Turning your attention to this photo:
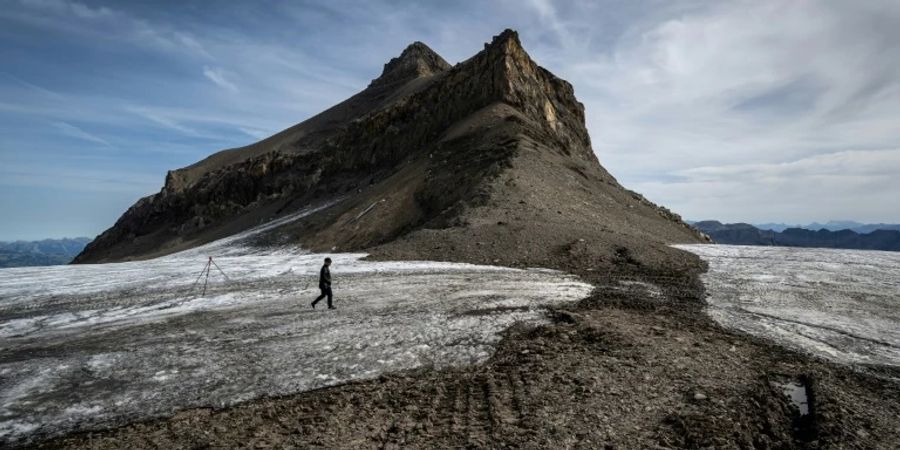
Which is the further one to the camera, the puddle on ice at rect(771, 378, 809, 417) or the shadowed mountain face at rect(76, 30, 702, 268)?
the shadowed mountain face at rect(76, 30, 702, 268)

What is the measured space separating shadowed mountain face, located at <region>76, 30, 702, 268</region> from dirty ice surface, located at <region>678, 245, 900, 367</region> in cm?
375

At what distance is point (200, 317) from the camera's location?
45.1 ft

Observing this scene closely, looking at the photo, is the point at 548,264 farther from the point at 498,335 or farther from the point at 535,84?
the point at 535,84

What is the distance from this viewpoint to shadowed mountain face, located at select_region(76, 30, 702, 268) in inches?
993

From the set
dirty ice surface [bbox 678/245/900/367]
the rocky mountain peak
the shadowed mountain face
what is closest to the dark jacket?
the shadowed mountain face

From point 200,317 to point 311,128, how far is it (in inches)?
3326

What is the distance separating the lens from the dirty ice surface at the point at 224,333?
852cm

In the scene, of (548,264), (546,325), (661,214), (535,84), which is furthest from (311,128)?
(546,325)

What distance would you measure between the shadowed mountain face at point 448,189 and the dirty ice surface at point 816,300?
12.3 feet

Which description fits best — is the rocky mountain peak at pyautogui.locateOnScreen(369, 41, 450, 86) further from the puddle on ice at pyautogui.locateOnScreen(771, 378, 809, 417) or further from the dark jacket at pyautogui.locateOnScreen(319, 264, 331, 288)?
the puddle on ice at pyautogui.locateOnScreen(771, 378, 809, 417)

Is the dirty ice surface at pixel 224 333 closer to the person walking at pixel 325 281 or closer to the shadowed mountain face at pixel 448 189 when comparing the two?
the person walking at pixel 325 281

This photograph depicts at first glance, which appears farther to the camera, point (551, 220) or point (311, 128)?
point (311, 128)

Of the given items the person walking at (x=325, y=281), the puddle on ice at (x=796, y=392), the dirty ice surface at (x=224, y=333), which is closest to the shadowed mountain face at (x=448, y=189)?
the dirty ice surface at (x=224, y=333)

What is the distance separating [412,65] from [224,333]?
331ft
